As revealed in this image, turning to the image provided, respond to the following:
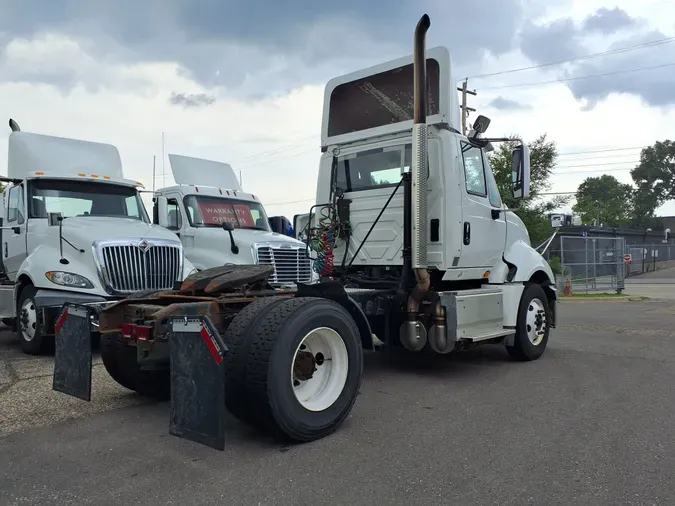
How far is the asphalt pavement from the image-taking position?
3.38m

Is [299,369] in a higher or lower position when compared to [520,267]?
lower

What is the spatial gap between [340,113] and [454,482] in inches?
197

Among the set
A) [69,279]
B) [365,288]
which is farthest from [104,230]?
[365,288]

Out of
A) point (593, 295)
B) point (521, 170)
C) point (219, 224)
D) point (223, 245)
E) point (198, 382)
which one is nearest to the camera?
point (198, 382)

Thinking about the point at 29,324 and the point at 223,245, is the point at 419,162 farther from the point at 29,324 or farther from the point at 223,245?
the point at 29,324

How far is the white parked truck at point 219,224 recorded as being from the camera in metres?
9.92

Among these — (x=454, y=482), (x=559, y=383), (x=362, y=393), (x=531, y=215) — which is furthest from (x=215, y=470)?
(x=531, y=215)

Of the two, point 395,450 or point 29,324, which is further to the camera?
point 29,324

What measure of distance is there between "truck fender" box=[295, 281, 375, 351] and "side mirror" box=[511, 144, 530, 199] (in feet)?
9.82

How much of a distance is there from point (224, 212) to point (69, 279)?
12.1 feet

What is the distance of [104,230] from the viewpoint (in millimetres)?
8164

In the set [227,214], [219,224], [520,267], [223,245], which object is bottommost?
[520,267]

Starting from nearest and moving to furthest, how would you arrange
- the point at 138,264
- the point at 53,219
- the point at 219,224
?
the point at 138,264 < the point at 53,219 < the point at 219,224

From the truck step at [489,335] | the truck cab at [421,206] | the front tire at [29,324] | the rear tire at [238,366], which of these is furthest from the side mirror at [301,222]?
the rear tire at [238,366]
